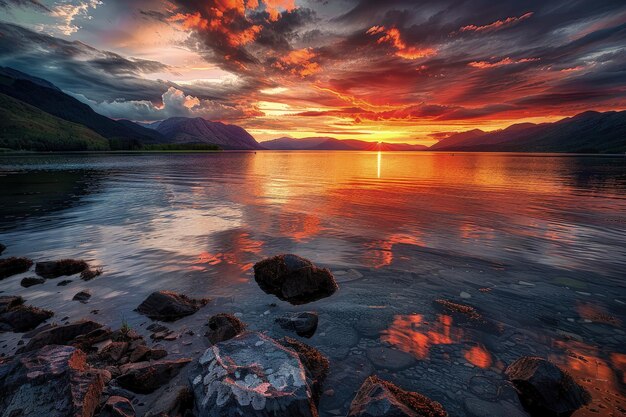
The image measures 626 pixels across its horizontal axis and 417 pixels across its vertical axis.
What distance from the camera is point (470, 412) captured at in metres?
6.60

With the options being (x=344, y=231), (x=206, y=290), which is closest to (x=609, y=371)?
(x=206, y=290)

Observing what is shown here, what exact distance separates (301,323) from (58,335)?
7.20 meters

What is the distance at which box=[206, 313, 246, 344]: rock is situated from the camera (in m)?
9.06

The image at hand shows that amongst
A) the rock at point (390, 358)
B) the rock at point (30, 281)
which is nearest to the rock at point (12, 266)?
the rock at point (30, 281)

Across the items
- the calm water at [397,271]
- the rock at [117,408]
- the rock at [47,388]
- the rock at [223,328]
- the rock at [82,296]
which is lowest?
the calm water at [397,271]

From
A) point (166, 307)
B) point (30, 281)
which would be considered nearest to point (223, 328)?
point (166, 307)

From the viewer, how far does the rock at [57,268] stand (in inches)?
564

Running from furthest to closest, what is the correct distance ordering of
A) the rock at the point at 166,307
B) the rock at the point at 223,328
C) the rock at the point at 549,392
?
the rock at the point at 166,307, the rock at the point at 223,328, the rock at the point at 549,392

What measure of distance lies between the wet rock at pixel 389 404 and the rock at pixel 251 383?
0.99 meters

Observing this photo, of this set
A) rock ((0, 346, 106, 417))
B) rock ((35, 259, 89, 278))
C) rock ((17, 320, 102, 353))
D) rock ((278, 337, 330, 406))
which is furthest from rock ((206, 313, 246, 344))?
rock ((35, 259, 89, 278))

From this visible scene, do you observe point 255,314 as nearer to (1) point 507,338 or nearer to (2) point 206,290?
(2) point 206,290

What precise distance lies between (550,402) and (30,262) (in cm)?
2215

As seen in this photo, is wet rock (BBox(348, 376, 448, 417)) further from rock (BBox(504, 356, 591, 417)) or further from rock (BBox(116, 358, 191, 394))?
rock (BBox(116, 358, 191, 394))

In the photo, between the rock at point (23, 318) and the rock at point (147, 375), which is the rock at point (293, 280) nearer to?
the rock at point (147, 375)
